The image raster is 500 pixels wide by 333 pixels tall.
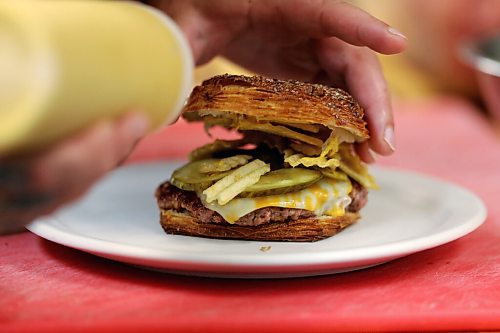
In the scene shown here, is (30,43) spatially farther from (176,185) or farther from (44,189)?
(176,185)

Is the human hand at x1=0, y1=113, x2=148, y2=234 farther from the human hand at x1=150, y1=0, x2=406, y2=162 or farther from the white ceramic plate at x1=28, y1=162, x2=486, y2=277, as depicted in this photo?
the human hand at x1=150, y1=0, x2=406, y2=162

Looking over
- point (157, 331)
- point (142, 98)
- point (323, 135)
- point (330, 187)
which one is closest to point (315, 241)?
point (330, 187)

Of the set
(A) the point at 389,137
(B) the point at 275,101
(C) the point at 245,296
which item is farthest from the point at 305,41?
(C) the point at 245,296

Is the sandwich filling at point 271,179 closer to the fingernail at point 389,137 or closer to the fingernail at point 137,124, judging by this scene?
the fingernail at point 389,137

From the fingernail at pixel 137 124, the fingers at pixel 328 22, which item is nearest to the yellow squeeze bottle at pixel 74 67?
the fingernail at pixel 137 124

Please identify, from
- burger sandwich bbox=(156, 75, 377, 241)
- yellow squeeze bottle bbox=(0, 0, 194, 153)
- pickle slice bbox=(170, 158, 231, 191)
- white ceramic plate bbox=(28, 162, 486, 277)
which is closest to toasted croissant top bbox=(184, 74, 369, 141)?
burger sandwich bbox=(156, 75, 377, 241)

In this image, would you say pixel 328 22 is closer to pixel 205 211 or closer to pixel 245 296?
pixel 205 211

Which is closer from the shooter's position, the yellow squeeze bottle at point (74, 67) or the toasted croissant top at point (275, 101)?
the yellow squeeze bottle at point (74, 67)
